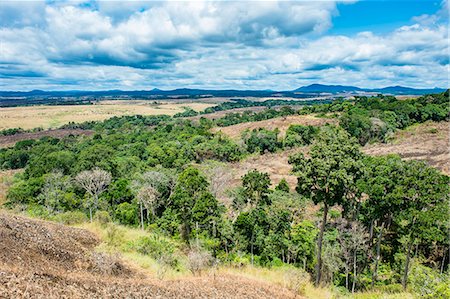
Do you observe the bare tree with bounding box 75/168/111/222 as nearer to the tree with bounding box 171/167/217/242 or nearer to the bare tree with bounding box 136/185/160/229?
the bare tree with bounding box 136/185/160/229

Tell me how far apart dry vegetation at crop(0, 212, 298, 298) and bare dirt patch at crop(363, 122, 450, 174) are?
49151mm

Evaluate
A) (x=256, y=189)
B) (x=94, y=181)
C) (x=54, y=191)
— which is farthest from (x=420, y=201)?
(x=54, y=191)

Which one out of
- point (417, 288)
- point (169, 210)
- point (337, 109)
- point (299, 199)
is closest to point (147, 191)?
point (169, 210)

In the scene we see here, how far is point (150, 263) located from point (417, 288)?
938 cm

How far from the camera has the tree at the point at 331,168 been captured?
1622cm

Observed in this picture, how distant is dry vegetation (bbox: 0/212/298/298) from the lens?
24.3ft

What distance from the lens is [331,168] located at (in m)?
16.4

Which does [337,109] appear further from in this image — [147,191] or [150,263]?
[150,263]

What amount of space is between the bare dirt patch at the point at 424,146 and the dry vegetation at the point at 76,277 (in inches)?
1935

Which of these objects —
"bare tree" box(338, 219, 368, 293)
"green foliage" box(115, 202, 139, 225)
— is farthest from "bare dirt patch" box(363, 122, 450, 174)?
"green foliage" box(115, 202, 139, 225)

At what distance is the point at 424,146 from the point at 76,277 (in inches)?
2764

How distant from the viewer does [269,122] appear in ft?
329

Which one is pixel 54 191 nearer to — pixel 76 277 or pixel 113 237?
pixel 113 237

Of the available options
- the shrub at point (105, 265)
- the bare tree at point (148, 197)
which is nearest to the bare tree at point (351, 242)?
the bare tree at point (148, 197)
